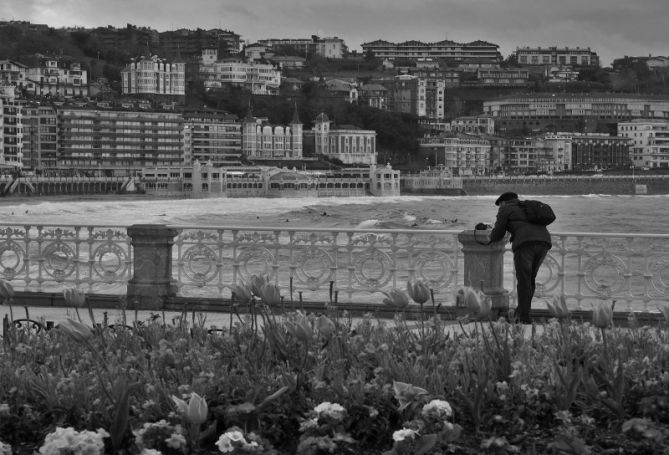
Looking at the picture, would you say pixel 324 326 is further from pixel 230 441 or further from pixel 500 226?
pixel 500 226

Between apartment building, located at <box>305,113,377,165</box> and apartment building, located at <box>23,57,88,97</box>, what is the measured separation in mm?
29592

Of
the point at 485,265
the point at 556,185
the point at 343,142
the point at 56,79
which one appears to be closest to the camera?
the point at 485,265

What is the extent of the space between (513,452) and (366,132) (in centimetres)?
15852

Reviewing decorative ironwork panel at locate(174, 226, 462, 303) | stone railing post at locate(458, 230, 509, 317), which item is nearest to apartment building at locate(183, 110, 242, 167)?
decorative ironwork panel at locate(174, 226, 462, 303)

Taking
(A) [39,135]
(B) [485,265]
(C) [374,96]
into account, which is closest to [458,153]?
(C) [374,96]

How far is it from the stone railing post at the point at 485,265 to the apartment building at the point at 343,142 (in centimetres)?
14865

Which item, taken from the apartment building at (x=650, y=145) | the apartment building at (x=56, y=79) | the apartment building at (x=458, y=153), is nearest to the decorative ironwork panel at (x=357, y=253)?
the apartment building at (x=458, y=153)

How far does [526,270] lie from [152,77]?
538 feet

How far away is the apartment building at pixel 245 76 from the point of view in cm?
18488

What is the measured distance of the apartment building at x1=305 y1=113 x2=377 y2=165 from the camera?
161 metres

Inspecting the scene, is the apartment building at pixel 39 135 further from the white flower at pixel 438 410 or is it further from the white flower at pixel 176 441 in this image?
the white flower at pixel 438 410

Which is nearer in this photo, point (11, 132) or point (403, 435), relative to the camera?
point (403, 435)

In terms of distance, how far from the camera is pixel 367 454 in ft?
16.5

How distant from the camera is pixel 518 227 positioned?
31.4 ft
